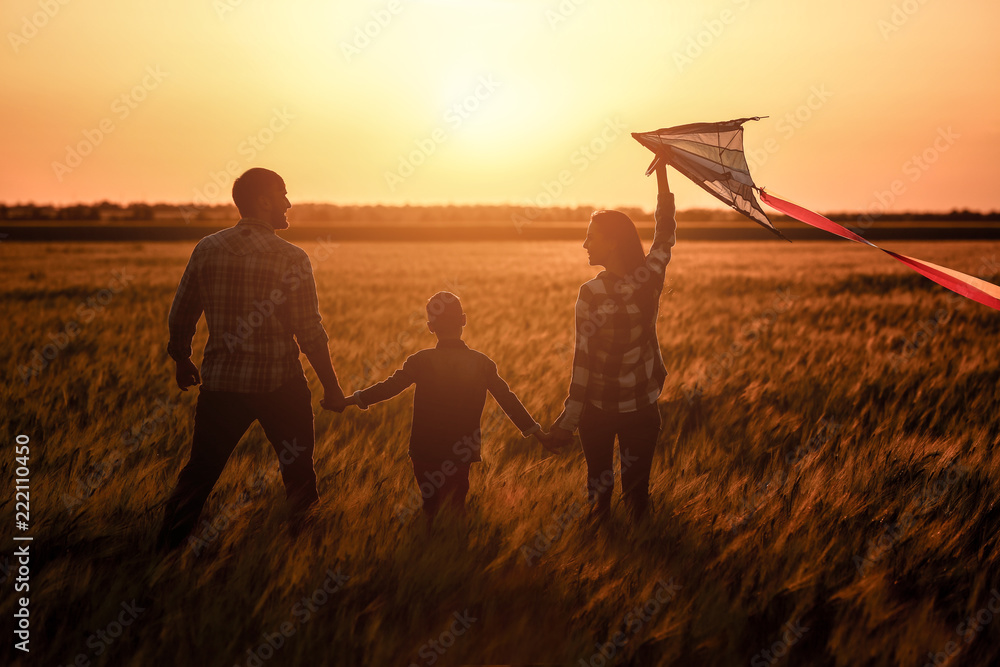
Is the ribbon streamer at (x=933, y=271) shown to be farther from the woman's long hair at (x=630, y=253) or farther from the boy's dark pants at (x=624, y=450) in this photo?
the boy's dark pants at (x=624, y=450)

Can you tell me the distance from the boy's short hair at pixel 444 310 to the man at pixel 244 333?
544 mm

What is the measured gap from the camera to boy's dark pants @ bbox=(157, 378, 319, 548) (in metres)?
3.05

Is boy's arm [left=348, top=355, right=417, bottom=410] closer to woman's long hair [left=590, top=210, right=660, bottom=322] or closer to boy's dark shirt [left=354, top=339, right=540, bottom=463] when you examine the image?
boy's dark shirt [left=354, top=339, right=540, bottom=463]

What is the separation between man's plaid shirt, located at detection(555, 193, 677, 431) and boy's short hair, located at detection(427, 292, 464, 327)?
57 centimetres

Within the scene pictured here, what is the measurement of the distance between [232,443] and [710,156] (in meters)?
2.67

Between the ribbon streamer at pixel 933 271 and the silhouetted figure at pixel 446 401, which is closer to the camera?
the ribbon streamer at pixel 933 271

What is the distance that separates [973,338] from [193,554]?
A: 961cm

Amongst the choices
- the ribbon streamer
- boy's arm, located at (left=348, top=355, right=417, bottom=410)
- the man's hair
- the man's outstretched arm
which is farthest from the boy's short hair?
the ribbon streamer

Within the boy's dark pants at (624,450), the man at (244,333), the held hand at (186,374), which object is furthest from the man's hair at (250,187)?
the boy's dark pants at (624,450)

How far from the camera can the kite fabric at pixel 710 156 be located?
3.31 m

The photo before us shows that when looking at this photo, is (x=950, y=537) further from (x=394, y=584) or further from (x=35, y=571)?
(x=35, y=571)

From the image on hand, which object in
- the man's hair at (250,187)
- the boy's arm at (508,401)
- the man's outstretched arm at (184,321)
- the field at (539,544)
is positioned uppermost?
the man's hair at (250,187)

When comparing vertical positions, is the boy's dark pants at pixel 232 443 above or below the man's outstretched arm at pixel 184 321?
below

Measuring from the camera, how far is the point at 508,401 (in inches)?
131
